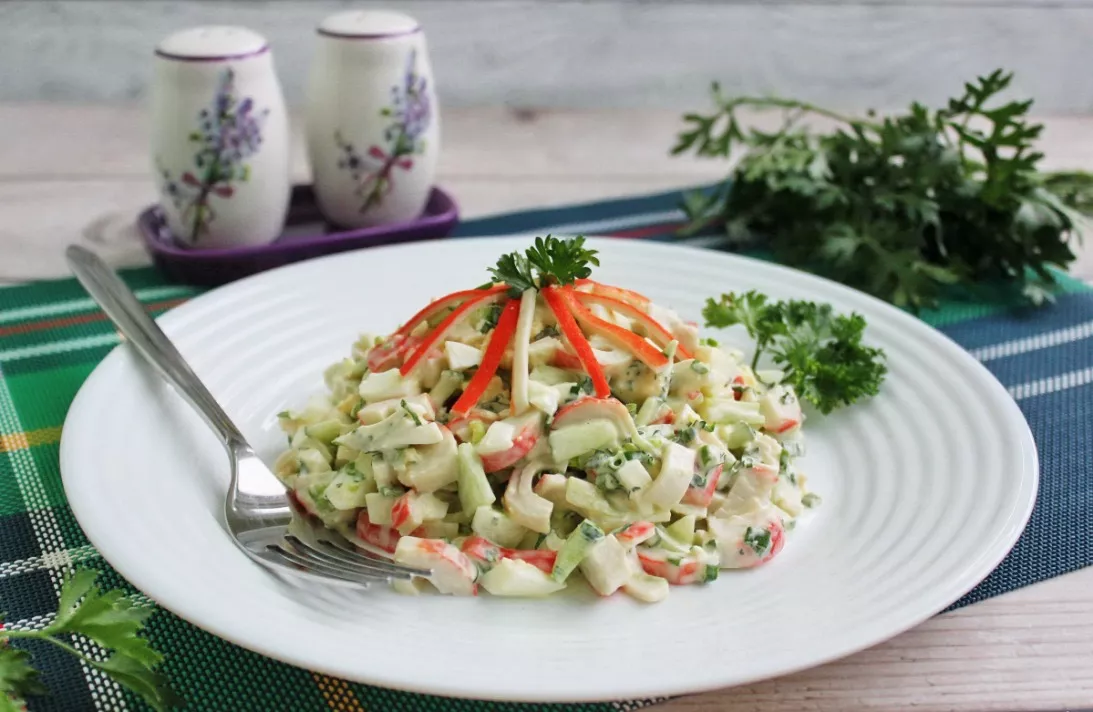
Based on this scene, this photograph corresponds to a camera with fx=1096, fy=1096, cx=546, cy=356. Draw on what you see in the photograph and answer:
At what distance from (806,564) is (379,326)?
3.89ft

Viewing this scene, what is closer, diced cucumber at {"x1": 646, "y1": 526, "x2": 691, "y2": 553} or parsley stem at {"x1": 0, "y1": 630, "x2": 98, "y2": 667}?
parsley stem at {"x1": 0, "y1": 630, "x2": 98, "y2": 667}

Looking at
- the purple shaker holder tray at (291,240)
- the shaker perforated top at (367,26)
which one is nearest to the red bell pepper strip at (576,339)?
the purple shaker holder tray at (291,240)

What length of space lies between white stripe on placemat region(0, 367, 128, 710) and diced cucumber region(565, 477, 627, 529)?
72cm

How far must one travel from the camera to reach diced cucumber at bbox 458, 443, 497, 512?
1773 mm

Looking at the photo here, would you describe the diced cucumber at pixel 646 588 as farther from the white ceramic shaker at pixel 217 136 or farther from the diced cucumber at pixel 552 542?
the white ceramic shaker at pixel 217 136

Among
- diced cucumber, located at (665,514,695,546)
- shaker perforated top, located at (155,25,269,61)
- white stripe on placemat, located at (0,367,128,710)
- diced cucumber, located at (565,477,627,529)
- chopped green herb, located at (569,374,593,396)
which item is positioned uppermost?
shaker perforated top, located at (155,25,269,61)

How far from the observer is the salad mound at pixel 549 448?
1.71m

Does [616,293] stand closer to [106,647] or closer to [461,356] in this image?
[461,356]

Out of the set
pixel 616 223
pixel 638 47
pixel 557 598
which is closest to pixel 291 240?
pixel 616 223

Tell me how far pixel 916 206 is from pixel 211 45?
76.7 inches

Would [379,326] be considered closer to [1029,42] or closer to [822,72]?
[822,72]

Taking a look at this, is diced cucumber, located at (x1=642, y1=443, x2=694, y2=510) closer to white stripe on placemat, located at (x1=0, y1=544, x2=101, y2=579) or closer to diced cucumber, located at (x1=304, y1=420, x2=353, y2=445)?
diced cucumber, located at (x1=304, y1=420, x2=353, y2=445)

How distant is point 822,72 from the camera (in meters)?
5.38

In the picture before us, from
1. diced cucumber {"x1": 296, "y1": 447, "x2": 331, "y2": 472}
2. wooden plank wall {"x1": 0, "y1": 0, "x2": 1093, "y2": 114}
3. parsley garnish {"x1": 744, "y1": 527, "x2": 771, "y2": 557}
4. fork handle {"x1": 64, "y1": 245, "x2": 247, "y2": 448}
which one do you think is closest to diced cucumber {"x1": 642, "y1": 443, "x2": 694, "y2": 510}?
parsley garnish {"x1": 744, "y1": 527, "x2": 771, "y2": 557}
